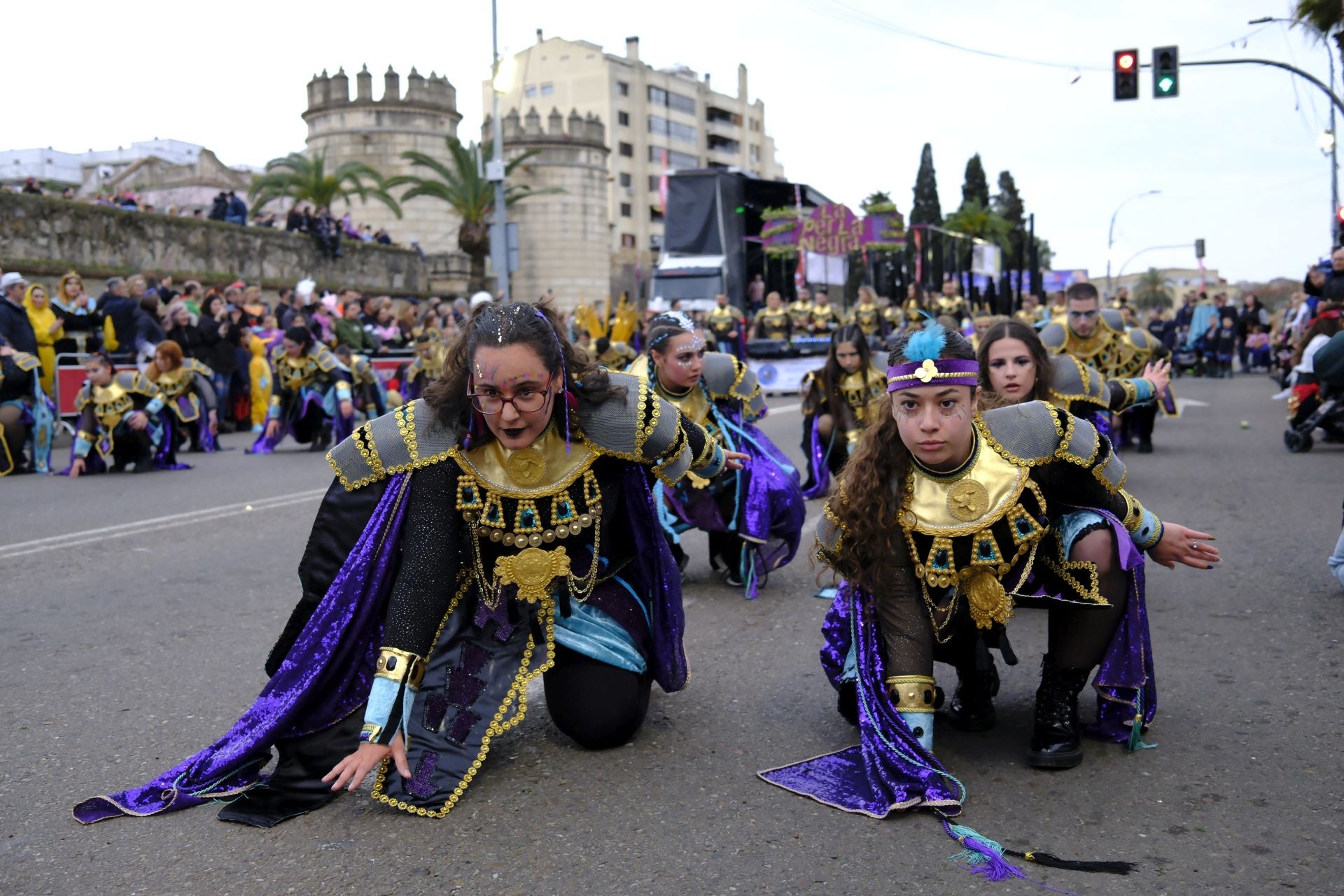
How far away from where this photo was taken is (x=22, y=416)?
42.4 feet

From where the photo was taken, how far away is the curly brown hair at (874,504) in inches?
142

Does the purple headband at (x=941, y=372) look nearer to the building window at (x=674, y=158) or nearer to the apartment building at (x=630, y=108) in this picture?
the apartment building at (x=630, y=108)

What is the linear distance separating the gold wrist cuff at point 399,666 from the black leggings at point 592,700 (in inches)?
22.1

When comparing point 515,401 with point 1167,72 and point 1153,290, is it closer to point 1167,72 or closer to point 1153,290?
point 1167,72

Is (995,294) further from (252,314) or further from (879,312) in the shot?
(252,314)

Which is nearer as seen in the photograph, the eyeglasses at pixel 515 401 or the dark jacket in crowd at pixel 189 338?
the eyeglasses at pixel 515 401

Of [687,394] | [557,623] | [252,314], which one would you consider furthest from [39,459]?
[557,623]

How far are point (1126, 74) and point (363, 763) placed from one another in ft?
71.7

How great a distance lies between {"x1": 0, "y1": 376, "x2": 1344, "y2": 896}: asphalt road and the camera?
307cm

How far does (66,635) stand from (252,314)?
12.7 m

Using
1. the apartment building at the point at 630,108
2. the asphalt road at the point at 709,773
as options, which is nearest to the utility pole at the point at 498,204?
the asphalt road at the point at 709,773

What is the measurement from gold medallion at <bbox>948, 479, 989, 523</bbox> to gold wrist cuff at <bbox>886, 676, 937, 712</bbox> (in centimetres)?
47

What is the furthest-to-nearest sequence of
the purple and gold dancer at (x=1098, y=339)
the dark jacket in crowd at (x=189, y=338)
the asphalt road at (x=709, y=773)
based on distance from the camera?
the dark jacket in crowd at (x=189, y=338)
the purple and gold dancer at (x=1098, y=339)
the asphalt road at (x=709, y=773)

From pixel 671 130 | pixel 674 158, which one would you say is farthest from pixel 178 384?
pixel 671 130
